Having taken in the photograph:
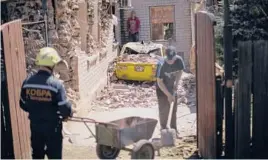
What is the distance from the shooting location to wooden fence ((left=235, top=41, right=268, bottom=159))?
5945 mm

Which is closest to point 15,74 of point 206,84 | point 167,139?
point 167,139

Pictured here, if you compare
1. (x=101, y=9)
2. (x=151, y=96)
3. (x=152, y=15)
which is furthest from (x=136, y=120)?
(x=152, y=15)

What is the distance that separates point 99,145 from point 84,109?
512 cm

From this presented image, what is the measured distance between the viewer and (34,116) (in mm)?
5676

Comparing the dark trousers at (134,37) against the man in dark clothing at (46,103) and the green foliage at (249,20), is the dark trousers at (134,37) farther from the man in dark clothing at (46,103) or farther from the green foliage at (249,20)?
the man in dark clothing at (46,103)

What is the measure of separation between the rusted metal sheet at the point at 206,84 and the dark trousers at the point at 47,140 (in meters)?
2.12

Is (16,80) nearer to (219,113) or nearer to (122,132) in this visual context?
(122,132)

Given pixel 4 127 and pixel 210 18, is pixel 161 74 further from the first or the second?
pixel 4 127

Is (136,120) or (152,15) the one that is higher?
(152,15)

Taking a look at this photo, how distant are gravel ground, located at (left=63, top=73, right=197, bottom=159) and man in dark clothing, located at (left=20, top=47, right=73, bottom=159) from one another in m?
2.09

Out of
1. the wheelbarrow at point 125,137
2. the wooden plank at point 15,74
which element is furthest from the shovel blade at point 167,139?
the wooden plank at point 15,74

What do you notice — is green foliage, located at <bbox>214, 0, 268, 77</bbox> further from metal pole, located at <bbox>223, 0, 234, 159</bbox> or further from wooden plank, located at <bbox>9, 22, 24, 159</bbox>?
wooden plank, located at <bbox>9, 22, 24, 159</bbox>

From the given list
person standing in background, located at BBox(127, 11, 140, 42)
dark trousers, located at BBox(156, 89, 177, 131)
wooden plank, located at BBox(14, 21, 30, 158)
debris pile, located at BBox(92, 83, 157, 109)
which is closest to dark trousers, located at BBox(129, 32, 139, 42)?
person standing in background, located at BBox(127, 11, 140, 42)

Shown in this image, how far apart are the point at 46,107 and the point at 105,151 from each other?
65.0 inches
